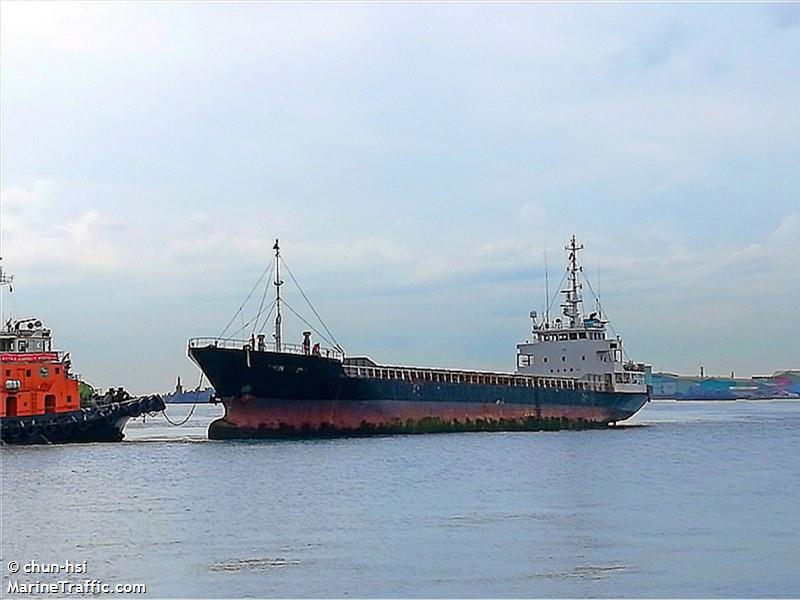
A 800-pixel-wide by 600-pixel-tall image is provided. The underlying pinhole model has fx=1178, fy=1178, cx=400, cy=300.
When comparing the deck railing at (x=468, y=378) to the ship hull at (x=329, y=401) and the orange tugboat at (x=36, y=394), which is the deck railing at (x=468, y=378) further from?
the orange tugboat at (x=36, y=394)

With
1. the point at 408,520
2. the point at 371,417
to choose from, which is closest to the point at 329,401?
the point at 371,417

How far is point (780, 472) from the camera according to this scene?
3000cm

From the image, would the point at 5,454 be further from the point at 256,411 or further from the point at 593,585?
the point at 593,585

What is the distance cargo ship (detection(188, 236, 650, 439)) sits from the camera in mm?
36938

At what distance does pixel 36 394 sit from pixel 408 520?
19558 mm

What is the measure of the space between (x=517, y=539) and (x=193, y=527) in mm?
5538

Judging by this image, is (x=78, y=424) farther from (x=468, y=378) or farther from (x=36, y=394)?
(x=468, y=378)

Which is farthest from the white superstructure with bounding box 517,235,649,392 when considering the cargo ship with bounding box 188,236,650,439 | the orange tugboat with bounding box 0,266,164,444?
the orange tugboat with bounding box 0,266,164,444

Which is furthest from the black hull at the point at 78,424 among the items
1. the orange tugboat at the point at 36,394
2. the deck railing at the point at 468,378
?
the deck railing at the point at 468,378

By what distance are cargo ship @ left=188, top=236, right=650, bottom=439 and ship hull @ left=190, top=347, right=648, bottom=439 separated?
0.03 metres

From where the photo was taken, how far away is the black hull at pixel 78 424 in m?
35.8

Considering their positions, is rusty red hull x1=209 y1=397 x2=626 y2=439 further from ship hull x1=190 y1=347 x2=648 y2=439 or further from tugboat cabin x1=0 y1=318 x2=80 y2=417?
tugboat cabin x1=0 y1=318 x2=80 y2=417

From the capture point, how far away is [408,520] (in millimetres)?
20453

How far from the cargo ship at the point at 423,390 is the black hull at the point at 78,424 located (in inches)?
106
